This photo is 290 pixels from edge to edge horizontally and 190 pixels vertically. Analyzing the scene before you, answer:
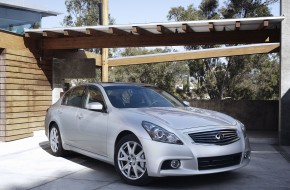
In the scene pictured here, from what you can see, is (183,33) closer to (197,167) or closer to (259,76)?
(197,167)

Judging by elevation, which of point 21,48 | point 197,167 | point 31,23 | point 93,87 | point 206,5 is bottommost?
point 197,167

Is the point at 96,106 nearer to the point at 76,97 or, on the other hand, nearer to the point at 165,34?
the point at 76,97

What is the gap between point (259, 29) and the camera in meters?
9.72

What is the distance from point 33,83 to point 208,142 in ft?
22.8

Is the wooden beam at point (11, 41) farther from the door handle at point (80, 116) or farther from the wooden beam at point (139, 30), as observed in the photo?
the door handle at point (80, 116)

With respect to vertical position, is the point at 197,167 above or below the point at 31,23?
below

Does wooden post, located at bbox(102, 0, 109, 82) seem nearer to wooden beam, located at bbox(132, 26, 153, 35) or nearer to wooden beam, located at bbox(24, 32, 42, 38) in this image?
wooden beam, located at bbox(24, 32, 42, 38)

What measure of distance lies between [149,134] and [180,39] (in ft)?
17.7

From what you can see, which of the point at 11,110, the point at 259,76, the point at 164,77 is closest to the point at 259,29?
the point at 11,110

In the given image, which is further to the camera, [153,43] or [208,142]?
[153,43]

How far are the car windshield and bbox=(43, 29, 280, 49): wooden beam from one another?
345cm

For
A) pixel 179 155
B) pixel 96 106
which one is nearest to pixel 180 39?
pixel 96 106

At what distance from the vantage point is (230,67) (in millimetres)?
24922

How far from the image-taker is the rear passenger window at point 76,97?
7106 millimetres
